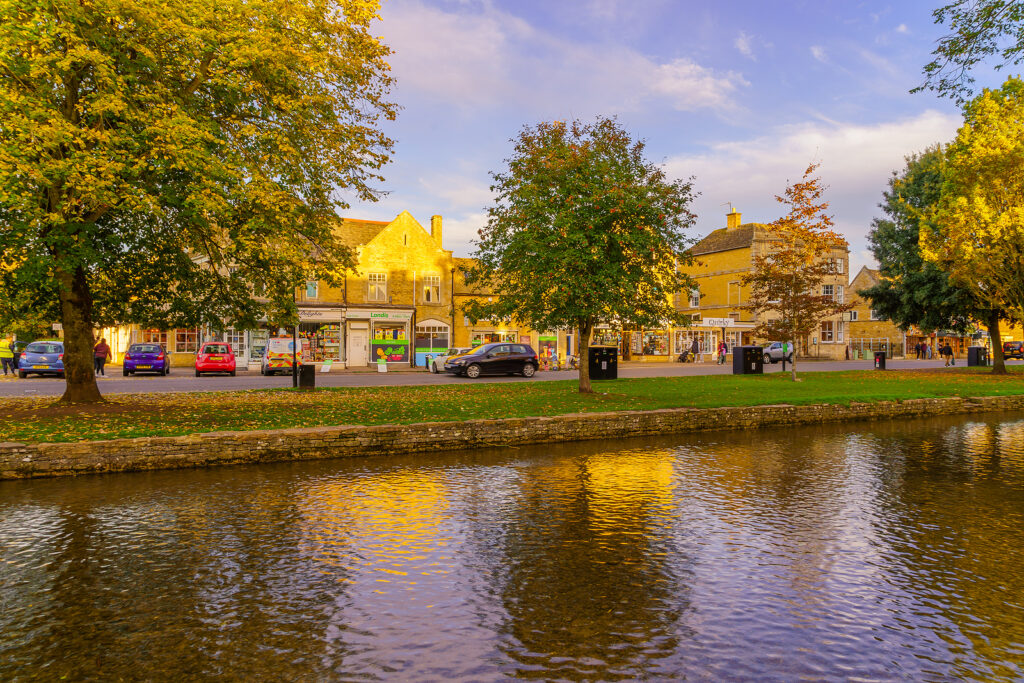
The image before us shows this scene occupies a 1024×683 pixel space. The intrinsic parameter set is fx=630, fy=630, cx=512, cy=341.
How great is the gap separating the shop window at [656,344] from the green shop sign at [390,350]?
65.7 feet

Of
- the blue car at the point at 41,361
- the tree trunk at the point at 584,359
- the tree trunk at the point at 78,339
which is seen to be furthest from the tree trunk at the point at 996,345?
the blue car at the point at 41,361

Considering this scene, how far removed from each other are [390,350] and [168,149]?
104 feet

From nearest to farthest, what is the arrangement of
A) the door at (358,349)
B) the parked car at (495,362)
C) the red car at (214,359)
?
the parked car at (495,362)
the red car at (214,359)
the door at (358,349)

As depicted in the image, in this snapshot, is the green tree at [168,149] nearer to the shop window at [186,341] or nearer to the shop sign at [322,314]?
the shop sign at [322,314]

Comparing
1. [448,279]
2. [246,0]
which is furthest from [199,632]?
[448,279]

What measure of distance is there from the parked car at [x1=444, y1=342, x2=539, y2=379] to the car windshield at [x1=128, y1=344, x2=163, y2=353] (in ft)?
46.4

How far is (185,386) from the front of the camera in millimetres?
22906

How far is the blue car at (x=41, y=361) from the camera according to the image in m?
27.7

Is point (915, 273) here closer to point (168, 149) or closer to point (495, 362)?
point (495, 362)

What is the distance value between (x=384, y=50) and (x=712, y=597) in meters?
14.0

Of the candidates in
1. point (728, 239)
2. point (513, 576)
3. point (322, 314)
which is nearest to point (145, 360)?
point (322, 314)

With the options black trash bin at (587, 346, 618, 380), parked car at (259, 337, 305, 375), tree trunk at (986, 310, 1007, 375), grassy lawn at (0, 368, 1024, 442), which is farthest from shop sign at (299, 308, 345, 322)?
tree trunk at (986, 310, 1007, 375)

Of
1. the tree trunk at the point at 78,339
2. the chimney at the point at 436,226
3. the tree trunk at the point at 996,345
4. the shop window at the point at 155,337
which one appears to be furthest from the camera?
the chimney at the point at 436,226

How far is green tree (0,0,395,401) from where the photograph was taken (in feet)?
35.8
